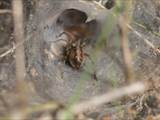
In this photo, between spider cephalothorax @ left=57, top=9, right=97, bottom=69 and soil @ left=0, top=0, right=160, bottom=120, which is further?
spider cephalothorax @ left=57, top=9, right=97, bottom=69

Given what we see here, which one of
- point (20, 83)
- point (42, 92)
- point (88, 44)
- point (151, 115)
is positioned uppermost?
point (20, 83)

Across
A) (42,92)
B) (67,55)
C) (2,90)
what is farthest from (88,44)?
(2,90)

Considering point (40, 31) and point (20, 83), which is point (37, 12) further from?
point (20, 83)

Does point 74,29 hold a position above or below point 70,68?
above

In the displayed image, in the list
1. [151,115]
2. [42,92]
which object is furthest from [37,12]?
[151,115]

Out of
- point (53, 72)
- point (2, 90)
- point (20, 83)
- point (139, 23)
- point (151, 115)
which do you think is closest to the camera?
point (20, 83)

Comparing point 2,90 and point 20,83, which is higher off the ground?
point 20,83

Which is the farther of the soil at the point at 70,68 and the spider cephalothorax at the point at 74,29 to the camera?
the spider cephalothorax at the point at 74,29

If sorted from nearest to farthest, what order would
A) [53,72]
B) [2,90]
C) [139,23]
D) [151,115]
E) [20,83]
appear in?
[20,83] → [2,90] → [151,115] → [53,72] → [139,23]

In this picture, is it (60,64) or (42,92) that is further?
(60,64)
